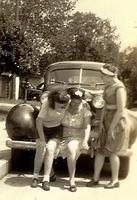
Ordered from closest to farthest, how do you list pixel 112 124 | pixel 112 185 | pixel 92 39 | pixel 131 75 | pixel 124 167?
pixel 112 124, pixel 112 185, pixel 124 167, pixel 131 75, pixel 92 39

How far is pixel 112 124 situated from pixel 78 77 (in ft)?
8.99

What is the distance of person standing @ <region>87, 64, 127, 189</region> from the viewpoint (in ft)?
26.7

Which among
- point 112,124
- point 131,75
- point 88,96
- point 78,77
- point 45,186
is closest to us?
point 45,186

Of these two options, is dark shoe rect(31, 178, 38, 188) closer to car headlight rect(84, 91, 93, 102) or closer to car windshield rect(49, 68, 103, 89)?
car headlight rect(84, 91, 93, 102)

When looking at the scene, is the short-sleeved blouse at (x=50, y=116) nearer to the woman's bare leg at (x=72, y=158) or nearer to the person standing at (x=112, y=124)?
the woman's bare leg at (x=72, y=158)

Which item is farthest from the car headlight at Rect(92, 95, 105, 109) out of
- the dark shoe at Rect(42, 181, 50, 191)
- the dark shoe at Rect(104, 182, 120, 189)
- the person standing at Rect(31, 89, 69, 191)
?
the dark shoe at Rect(42, 181, 50, 191)

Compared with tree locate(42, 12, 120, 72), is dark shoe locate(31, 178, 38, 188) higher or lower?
lower

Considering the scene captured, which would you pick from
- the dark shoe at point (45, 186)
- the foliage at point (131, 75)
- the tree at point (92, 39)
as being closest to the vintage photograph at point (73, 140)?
the dark shoe at point (45, 186)

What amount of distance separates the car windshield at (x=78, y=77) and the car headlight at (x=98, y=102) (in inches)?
48.7

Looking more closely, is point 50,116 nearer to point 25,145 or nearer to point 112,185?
point 25,145

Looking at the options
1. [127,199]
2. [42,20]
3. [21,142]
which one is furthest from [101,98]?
[42,20]

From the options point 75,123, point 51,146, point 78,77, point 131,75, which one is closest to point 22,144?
point 51,146

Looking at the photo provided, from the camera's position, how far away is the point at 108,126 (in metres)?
8.32

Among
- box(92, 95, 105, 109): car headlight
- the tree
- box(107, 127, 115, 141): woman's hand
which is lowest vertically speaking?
box(107, 127, 115, 141): woman's hand
